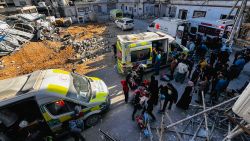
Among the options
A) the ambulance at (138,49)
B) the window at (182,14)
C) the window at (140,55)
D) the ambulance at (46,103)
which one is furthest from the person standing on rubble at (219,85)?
the window at (182,14)

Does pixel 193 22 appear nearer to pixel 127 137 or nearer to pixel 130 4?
pixel 127 137

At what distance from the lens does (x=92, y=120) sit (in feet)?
20.0

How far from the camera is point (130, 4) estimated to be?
1211 inches

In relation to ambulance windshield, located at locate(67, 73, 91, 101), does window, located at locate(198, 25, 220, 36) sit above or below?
above

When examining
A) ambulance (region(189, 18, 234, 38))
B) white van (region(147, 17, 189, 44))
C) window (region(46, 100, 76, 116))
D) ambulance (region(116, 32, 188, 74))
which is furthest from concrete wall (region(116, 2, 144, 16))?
window (region(46, 100, 76, 116))

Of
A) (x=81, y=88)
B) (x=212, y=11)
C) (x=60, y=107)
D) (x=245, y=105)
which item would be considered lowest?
(x=60, y=107)

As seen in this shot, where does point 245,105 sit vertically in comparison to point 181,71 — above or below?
above

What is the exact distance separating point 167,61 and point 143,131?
5802 mm

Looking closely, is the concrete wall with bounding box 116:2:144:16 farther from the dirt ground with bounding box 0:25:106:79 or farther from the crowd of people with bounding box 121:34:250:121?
the crowd of people with bounding box 121:34:250:121

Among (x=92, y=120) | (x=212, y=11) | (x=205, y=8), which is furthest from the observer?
(x=205, y=8)

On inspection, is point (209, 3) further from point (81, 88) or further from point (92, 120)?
point (92, 120)

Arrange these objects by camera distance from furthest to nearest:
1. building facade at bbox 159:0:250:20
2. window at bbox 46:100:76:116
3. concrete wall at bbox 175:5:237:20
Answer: concrete wall at bbox 175:5:237:20 < building facade at bbox 159:0:250:20 < window at bbox 46:100:76:116

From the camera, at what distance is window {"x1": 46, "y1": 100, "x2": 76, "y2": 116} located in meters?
5.12

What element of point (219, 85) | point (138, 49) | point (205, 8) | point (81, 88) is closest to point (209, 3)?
point (205, 8)
